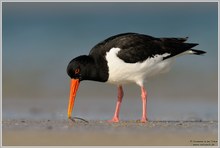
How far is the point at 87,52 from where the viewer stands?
79.5 feet

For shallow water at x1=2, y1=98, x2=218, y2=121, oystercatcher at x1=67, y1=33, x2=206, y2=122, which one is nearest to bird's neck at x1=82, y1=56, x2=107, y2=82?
oystercatcher at x1=67, y1=33, x2=206, y2=122

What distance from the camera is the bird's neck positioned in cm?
1286

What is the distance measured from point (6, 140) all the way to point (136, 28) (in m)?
22.0

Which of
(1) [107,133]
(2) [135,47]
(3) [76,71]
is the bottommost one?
(1) [107,133]

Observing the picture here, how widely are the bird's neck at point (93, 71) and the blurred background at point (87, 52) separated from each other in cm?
145

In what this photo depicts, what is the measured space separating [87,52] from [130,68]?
1148 centimetres

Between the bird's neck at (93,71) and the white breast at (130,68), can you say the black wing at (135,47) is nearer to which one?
the white breast at (130,68)

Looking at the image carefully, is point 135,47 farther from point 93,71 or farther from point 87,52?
point 87,52

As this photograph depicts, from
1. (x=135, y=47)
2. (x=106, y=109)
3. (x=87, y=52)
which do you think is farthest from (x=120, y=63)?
(x=87, y=52)

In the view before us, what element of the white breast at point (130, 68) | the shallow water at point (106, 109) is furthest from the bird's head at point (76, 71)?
the shallow water at point (106, 109)

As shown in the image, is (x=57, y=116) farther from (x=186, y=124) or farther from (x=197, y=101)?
(x=197, y=101)

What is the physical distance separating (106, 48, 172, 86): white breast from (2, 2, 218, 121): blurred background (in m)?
1.41

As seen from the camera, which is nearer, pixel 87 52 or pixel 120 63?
pixel 120 63

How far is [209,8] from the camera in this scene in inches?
1421
